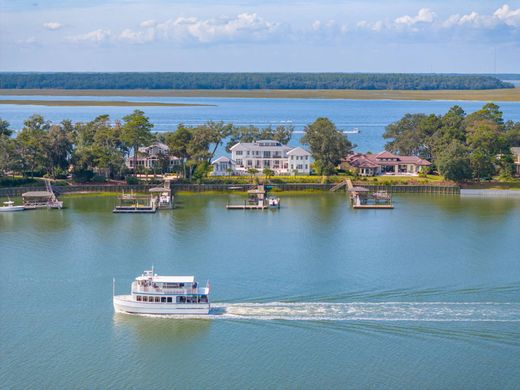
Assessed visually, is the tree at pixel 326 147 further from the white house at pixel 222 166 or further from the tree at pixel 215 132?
the tree at pixel 215 132

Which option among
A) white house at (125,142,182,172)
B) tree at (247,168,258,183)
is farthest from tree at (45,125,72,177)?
tree at (247,168,258,183)

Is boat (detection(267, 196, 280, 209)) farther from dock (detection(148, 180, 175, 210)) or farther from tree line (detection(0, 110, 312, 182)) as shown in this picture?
tree line (detection(0, 110, 312, 182))

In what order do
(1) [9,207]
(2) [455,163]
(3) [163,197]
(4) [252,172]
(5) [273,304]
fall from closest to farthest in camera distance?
(5) [273,304] → (1) [9,207] → (3) [163,197] → (2) [455,163] → (4) [252,172]

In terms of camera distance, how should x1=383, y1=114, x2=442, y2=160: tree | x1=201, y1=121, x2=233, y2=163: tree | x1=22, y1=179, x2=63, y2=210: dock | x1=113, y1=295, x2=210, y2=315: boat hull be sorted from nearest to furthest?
x1=113, y1=295, x2=210, y2=315: boat hull, x1=22, y1=179, x2=63, y2=210: dock, x1=201, y1=121, x2=233, y2=163: tree, x1=383, y1=114, x2=442, y2=160: tree

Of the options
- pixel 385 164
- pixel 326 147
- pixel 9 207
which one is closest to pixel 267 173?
pixel 326 147

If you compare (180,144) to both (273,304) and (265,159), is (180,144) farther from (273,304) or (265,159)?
(273,304)

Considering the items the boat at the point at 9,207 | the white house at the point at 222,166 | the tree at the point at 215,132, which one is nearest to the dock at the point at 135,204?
the boat at the point at 9,207

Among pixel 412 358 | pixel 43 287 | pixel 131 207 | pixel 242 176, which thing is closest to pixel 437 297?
pixel 412 358
